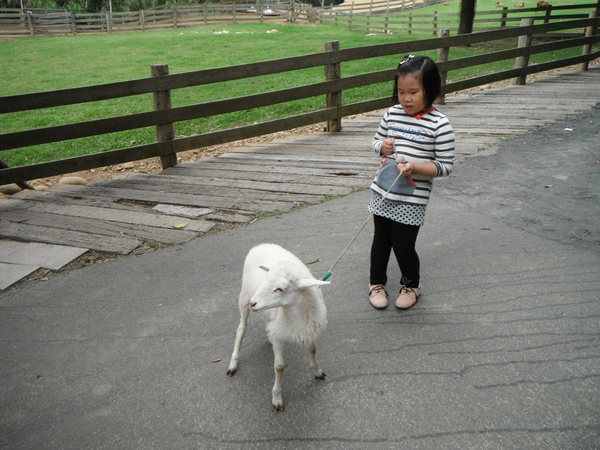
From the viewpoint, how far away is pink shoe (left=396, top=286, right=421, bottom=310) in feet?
11.1

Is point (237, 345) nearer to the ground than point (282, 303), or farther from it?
nearer to the ground

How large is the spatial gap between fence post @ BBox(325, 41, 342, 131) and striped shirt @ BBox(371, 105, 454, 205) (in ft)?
16.8

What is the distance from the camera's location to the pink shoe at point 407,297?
3395mm

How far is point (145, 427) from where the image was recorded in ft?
8.16

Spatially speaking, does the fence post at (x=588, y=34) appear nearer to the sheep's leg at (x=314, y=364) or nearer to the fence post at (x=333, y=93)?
the fence post at (x=333, y=93)

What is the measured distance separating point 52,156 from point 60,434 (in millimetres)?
7221

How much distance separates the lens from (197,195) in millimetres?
5707

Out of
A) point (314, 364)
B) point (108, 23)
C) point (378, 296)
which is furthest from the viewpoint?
point (108, 23)

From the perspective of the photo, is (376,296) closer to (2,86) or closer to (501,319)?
(501,319)

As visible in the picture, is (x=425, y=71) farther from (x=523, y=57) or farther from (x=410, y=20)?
(x=410, y=20)

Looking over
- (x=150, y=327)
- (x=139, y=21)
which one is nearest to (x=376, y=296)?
(x=150, y=327)

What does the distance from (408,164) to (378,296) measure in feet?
3.25

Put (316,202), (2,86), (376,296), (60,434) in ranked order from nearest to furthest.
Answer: (60,434)
(376,296)
(316,202)
(2,86)

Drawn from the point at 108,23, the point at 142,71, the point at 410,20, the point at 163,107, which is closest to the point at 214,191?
the point at 163,107
